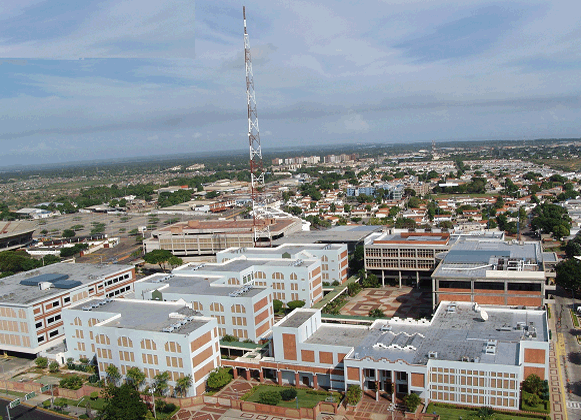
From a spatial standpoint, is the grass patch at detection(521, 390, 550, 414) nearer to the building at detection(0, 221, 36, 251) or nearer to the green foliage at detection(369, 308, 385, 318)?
the green foliage at detection(369, 308, 385, 318)

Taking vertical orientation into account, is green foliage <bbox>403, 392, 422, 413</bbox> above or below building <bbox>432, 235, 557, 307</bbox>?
below

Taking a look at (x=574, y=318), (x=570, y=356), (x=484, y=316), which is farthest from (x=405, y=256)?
(x=570, y=356)

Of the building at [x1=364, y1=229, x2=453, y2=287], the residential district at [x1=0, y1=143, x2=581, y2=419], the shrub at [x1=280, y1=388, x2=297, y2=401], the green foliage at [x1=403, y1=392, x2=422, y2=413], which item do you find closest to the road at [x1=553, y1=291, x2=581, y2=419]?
the residential district at [x1=0, y1=143, x2=581, y2=419]

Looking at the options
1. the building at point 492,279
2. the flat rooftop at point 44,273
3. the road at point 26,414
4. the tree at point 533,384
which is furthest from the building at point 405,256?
the road at point 26,414

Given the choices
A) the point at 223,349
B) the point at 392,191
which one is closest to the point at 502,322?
the point at 223,349

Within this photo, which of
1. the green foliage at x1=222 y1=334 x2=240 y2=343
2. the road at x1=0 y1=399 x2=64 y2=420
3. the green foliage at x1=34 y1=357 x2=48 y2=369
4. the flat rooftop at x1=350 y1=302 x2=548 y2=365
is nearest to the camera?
the flat rooftop at x1=350 y1=302 x2=548 y2=365

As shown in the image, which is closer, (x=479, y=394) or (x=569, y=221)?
(x=479, y=394)

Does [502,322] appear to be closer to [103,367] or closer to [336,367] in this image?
[336,367]

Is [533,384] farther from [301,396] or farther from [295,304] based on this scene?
[295,304]
